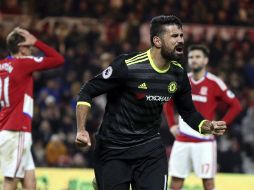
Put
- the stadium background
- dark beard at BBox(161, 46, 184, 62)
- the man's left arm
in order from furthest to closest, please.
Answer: the stadium background, the man's left arm, dark beard at BBox(161, 46, 184, 62)

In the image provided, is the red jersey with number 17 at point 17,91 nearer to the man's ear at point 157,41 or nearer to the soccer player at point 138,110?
the soccer player at point 138,110

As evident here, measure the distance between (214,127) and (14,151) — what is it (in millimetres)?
2723

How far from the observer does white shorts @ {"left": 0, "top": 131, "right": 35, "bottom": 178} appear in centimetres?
803

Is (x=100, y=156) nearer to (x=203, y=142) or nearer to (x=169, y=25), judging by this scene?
(x=169, y=25)

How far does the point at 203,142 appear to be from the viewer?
372 inches

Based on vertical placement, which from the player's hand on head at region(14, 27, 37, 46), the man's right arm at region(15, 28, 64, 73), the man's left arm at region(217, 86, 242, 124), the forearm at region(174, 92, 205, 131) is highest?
the player's hand on head at region(14, 27, 37, 46)

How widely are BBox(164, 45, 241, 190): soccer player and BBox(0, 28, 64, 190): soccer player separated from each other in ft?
7.19

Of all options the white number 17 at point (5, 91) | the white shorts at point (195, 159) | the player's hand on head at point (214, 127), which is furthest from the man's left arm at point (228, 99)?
the player's hand on head at point (214, 127)

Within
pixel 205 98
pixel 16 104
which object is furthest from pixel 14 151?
pixel 205 98

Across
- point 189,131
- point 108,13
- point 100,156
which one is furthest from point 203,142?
point 108,13

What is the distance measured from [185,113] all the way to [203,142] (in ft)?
9.42

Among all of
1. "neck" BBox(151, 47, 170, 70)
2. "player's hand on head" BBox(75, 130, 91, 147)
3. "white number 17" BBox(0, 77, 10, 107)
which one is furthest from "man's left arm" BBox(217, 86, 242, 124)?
"player's hand on head" BBox(75, 130, 91, 147)

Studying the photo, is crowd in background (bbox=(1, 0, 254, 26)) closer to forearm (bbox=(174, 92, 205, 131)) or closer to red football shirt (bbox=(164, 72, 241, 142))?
red football shirt (bbox=(164, 72, 241, 142))

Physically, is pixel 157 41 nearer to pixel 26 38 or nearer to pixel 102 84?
pixel 102 84
